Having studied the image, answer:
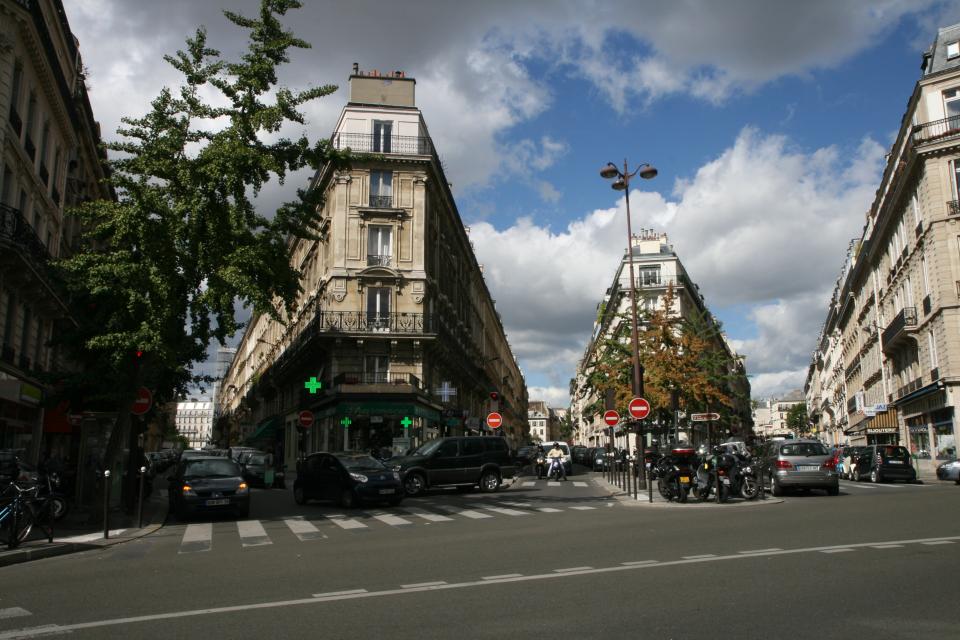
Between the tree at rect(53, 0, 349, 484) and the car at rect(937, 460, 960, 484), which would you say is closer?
the tree at rect(53, 0, 349, 484)

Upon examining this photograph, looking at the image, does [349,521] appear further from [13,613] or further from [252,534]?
[13,613]

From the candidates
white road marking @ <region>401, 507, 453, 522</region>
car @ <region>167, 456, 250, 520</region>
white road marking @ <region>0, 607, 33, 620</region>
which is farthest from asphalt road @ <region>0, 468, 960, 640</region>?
car @ <region>167, 456, 250, 520</region>

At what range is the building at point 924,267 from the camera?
35.6 metres

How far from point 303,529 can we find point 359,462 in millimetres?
5378

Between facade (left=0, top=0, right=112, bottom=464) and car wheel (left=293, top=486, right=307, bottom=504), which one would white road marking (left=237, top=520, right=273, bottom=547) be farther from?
facade (left=0, top=0, right=112, bottom=464)

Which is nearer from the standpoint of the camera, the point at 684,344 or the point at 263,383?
the point at 684,344

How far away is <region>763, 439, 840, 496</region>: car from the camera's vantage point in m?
20.7

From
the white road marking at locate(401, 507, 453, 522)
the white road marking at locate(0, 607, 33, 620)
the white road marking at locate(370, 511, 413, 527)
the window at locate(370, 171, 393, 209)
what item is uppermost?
the window at locate(370, 171, 393, 209)

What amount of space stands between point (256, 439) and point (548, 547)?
46686 mm

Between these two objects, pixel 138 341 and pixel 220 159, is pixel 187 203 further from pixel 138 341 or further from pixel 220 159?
pixel 138 341

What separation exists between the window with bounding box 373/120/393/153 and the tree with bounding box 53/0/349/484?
73.6 feet

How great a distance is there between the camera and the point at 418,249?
3856 centimetres

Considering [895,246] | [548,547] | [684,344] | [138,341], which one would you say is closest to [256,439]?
[684,344]

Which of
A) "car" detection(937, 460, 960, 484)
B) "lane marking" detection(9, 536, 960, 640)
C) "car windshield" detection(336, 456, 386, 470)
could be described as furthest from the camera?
"car" detection(937, 460, 960, 484)
